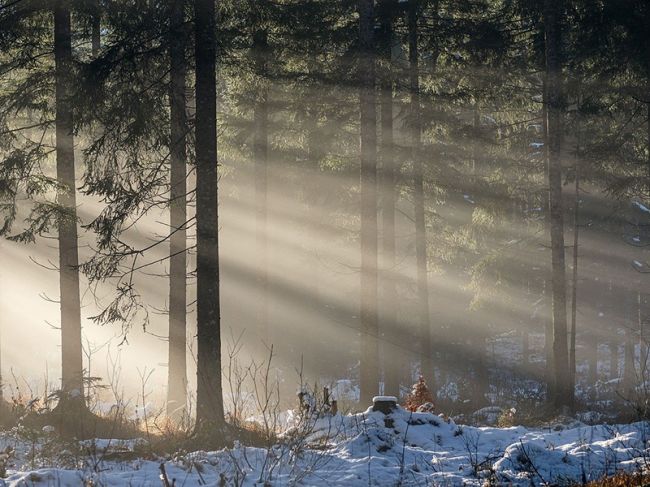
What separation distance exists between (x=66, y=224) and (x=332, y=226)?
1291 cm

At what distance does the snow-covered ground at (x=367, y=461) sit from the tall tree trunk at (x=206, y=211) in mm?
1548

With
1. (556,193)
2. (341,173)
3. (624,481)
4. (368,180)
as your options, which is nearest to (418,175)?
(341,173)

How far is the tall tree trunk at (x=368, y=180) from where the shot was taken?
14812mm

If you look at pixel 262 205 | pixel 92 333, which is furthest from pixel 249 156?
pixel 92 333

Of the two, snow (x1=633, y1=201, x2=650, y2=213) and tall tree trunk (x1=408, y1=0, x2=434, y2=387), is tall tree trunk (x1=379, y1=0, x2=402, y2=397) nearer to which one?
tall tree trunk (x1=408, y1=0, x2=434, y2=387)

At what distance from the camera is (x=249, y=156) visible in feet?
66.3

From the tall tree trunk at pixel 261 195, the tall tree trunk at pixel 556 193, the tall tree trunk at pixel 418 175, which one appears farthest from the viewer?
the tall tree trunk at pixel 261 195

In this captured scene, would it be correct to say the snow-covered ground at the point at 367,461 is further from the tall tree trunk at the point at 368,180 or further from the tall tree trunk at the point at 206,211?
the tall tree trunk at the point at 368,180

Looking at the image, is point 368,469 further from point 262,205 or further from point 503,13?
A: point 503,13

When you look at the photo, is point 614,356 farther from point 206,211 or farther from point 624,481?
point 624,481

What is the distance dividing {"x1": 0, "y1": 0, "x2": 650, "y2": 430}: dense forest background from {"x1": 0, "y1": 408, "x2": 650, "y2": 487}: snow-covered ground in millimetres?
808

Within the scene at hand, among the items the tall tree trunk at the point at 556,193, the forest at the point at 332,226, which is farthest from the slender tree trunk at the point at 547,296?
the tall tree trunk at the point at 556,193

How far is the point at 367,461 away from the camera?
7.02 meters

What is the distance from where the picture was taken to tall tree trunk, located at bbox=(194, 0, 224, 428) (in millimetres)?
9375
